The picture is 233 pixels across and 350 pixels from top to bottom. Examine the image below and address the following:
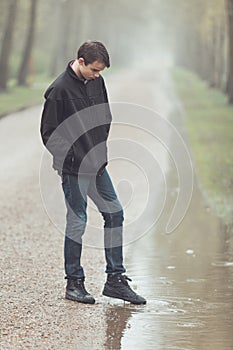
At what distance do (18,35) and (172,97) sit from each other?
59.5ft

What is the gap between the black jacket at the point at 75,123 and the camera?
7262 mm

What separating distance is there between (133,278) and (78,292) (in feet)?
4.31

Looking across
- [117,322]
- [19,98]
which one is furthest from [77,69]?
[19,98]

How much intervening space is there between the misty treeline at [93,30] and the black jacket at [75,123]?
1006 inches

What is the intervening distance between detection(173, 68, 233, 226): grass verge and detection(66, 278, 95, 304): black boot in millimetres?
4668

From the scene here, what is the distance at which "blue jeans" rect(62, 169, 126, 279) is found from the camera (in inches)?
294

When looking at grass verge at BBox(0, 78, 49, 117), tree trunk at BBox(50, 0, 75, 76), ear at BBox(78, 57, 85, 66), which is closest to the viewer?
ear at BBox(78, 57, 85, 66)

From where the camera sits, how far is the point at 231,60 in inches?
1292

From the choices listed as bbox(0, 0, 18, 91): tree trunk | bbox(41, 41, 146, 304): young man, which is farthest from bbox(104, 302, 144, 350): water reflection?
bbox(0, 0, 18, 91): tree trunk

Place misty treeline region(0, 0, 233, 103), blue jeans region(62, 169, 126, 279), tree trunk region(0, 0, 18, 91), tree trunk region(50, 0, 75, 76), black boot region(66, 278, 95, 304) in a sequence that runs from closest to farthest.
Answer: blue jeans region(62, 169, 126, 279) → black boot region(66, 278, 95, 304) → tree trunk region(0, 0, 18, 91) → misty treeline region(0, 0, 233, 103) → tree trunk region(50, 0, 75, 76)

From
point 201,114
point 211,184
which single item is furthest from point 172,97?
point 211,184

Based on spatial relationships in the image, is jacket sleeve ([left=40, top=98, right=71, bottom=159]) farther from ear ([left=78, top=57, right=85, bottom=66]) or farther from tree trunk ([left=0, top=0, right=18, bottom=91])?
tree trunk ([left=0, top=0, right=18, bottom=91])

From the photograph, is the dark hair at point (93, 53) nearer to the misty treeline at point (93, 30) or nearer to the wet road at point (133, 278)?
the wet road at point (133, 278)

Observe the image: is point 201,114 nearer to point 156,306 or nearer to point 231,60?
point 231,60
